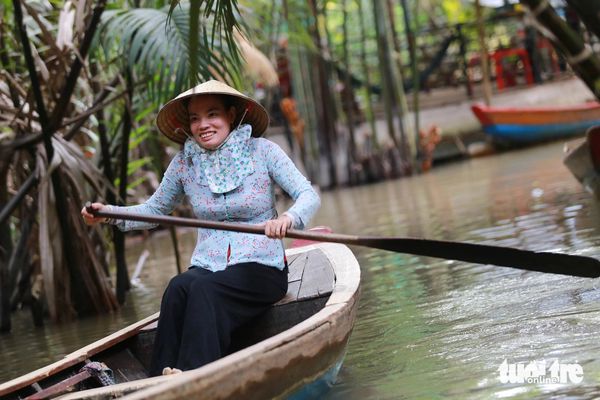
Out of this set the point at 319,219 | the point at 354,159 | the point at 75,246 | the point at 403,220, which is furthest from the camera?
the point at 354,159

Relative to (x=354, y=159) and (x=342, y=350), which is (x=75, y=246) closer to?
(x=342, y=350)

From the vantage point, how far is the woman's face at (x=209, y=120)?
4.53 m

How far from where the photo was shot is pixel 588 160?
8438 millimetres

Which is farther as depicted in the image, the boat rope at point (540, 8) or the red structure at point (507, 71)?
the red structure at point (507, 71)

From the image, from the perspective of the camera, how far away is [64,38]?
6461 millimetres

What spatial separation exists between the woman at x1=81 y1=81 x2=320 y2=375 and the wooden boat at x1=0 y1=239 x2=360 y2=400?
16 centimetres

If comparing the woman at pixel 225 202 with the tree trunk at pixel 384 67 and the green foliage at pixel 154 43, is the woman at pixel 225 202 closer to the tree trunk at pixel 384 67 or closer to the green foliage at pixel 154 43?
the green foliage at pixel 154 43

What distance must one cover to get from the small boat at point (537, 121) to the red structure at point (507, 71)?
182 cm

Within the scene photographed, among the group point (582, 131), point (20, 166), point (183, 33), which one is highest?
point (183, 33)

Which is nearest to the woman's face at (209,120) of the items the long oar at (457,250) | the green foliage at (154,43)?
the long oar at (457,250)

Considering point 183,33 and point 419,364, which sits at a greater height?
point 183,33

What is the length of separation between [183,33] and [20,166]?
4.48 feet

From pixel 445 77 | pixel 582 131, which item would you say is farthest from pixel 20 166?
pixel 445 77

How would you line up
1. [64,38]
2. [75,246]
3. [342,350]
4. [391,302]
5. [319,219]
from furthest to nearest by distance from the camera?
[319,219] → [75,246] → [64,38] → [391,302] → [342,350]
